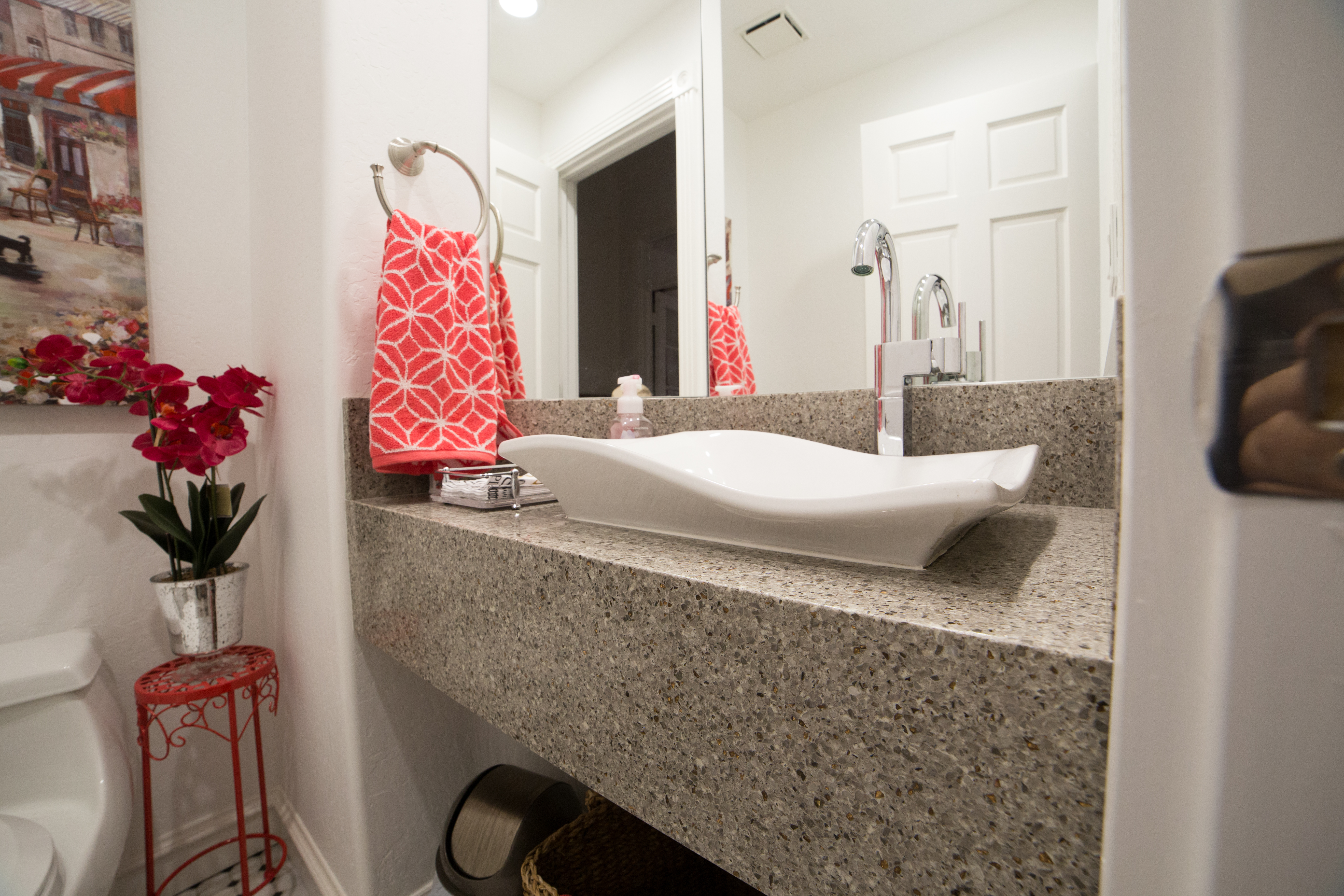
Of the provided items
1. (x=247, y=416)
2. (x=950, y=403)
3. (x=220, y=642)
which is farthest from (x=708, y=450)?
(x=247, y=416)

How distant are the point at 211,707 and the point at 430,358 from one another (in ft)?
3.30

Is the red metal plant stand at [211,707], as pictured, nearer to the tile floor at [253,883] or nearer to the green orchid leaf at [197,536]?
the tile floor at [253,883]

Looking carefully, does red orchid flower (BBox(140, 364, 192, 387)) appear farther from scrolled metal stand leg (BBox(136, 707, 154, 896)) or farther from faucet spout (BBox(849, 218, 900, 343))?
faucet spout (BBox(849, 218, 900, 343))

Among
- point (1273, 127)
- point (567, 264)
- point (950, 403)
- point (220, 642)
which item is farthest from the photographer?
point (567, 264)

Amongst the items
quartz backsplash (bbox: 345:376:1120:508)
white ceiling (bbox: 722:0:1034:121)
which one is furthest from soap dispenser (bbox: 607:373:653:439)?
white ceiling (bbox: 722:0:1034:121)

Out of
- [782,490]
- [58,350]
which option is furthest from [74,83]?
[782,490]

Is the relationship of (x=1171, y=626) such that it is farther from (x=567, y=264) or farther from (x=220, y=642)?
(x=220, y=642)

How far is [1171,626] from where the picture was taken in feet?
0.64

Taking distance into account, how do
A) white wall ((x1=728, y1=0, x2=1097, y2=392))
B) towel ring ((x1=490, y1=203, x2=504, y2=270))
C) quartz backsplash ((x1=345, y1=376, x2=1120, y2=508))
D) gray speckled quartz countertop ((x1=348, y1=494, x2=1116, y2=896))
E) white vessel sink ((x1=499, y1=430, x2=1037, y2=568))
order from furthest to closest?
towel ring ((x1=490, y1=203, x2=504, y2=270)) < white wall ((x1=728, y1=0, x2=1097, y2=392)) < quartz backsplash ((x1=345, y1=376, x2=1120, y2=508)) < white vessel sink ((x1=499, y1=430, x2=1037, y2=568)) < gray speckled quartz countertop ((x1=348, y1=494, x2=1116, y2=896))

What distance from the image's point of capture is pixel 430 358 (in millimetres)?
967

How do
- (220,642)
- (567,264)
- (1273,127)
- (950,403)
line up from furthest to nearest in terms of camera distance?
(567,264) → (220,642) → (950,403) → (1273,127)

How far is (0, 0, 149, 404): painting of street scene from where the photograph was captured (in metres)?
1.07

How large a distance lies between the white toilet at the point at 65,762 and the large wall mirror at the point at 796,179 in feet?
3.20

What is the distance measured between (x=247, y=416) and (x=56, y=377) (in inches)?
12.2
